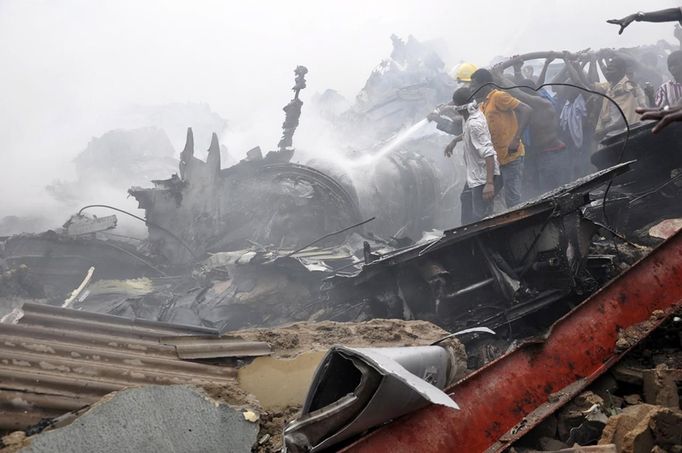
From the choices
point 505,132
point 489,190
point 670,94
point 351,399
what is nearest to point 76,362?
point 351,399

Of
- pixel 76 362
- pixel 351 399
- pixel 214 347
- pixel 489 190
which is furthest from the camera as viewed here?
pixel 489 190

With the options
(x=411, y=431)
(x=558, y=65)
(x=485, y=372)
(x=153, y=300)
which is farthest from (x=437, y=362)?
(x=558, y=65)

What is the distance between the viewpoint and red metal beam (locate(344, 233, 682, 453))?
5.63 feet

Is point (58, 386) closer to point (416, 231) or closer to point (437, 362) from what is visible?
point (437, 362)

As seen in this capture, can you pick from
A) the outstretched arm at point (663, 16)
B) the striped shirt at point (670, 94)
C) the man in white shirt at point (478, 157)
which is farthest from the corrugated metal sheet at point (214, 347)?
the striped shirt at point (670, 94)

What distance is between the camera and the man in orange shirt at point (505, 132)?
5.57m

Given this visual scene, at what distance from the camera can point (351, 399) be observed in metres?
1.46

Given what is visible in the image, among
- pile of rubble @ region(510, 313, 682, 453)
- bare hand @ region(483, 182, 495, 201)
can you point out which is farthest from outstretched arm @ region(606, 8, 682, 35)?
pile of rubble @ region(510, 313, 682, 453)

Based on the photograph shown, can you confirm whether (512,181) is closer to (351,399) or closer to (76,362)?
(351,399)

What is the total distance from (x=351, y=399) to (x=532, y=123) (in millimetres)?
6224

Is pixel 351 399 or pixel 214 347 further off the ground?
pixel 214 347

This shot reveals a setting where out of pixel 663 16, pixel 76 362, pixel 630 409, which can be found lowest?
pixel 630 409

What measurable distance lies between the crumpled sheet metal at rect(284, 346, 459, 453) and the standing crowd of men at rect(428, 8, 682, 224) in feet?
12.2

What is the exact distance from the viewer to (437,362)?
2270mm
